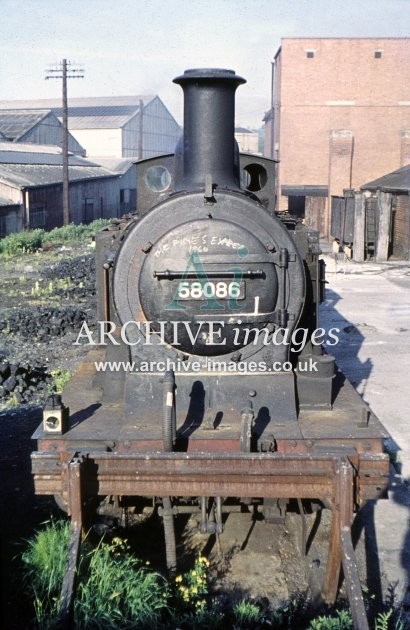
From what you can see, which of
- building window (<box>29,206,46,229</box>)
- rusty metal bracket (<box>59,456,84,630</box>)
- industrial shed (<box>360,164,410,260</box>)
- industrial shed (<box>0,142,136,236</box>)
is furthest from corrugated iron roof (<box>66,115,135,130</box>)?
rusty metal bracket (<box>59,456,84,630</box>)

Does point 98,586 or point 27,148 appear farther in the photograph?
point 27,148

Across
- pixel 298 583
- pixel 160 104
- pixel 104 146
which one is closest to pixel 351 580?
pixel 298 583

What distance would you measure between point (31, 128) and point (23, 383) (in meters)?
36.9

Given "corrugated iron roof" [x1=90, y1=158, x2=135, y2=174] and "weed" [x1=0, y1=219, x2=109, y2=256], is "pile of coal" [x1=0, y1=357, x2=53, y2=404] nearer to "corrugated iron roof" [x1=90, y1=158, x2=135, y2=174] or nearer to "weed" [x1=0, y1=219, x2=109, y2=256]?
"weed" [x1=0, y1=219, x2=109, y2=256]

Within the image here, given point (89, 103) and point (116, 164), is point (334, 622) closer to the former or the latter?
point (116, 164)

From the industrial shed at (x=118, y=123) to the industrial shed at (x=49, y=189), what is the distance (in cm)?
679

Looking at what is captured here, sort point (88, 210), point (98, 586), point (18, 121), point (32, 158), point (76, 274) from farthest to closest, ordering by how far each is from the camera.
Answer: point (18, 121)
point (88, 210)
point (32, 158)
point (76, 274)
point (98, 586)

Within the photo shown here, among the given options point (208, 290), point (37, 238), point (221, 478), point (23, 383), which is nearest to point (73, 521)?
point (221, 478)

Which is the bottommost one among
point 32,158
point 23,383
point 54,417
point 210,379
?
point 23,383

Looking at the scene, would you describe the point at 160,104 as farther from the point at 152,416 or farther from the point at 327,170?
the point at 152,416

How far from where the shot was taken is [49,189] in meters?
30.5

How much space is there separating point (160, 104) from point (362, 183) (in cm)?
3560

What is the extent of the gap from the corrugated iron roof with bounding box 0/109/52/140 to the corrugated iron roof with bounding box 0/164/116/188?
16.8 ft

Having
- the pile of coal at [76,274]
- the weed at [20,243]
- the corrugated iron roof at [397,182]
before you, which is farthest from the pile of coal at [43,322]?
the corrugated iron roof at [397,182]
